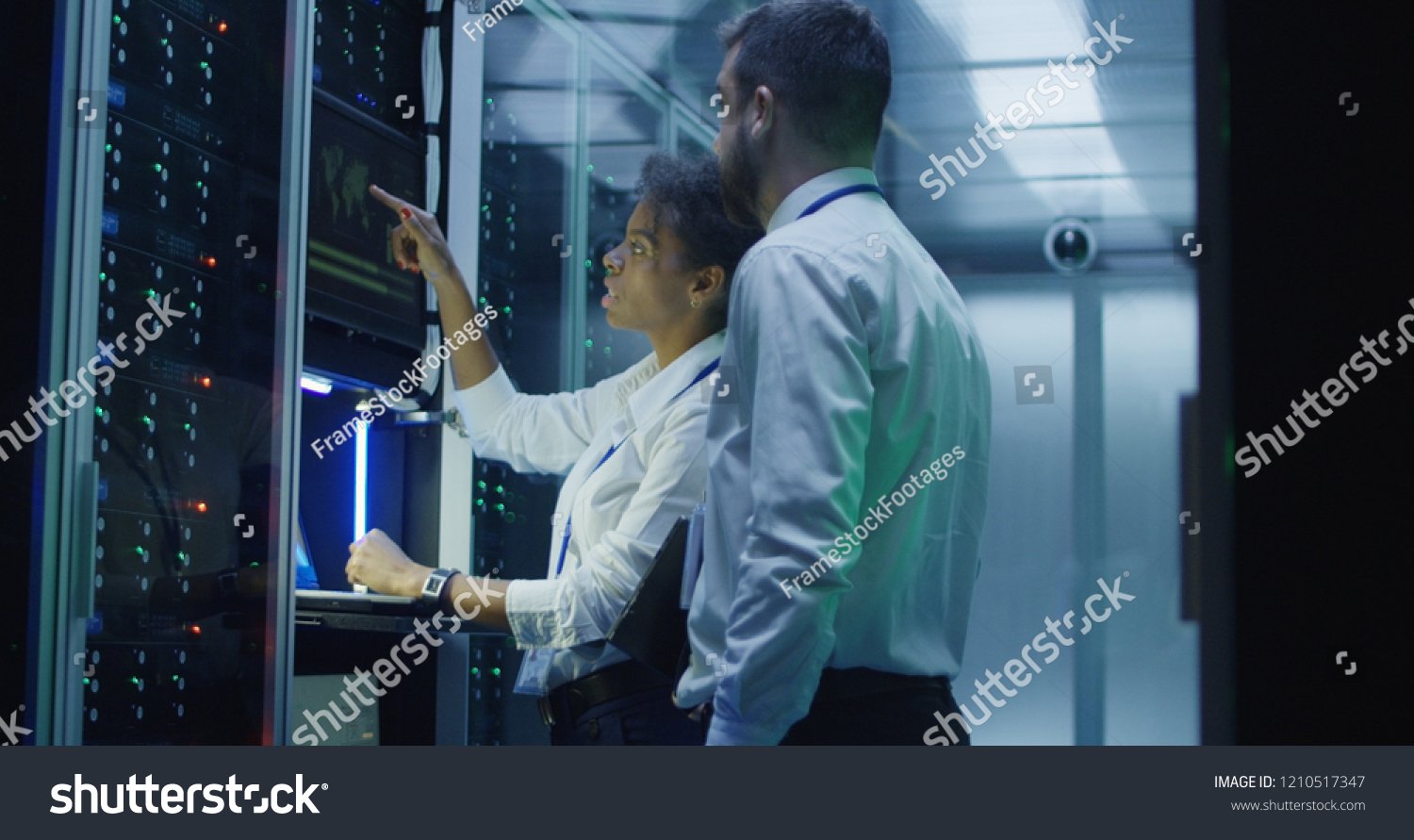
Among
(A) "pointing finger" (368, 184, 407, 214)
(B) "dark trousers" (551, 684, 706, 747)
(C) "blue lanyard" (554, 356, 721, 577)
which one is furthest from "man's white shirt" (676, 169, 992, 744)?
(A) "pointing finger" (368, 184, 407, 214)

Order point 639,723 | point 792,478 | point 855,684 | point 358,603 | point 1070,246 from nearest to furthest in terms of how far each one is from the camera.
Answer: point 792,478 < point 855,684 < point 639,723 < point 358,603 < point 1070,246

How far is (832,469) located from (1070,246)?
5.82ft

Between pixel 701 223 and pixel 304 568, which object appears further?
pixel 304 568

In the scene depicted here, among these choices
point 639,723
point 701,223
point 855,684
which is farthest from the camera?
point 701,223

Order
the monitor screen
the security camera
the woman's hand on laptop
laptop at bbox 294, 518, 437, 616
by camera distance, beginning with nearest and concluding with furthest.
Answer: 1. the woman's hand on laptop
2. laptop at bbox 294, 518, 437, 616
3. the monitor screen
4. the security camera

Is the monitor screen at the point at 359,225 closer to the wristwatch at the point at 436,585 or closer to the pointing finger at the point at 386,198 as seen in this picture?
the pointing finger at the point at 386,198

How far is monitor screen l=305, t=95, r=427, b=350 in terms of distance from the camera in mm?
3184

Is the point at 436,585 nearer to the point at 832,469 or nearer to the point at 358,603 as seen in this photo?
the point at 358,603

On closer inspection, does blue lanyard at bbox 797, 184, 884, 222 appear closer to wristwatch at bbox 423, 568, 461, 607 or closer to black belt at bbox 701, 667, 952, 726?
black belt at bbox 701, 667, 952, 726

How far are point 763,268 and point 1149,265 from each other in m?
1.66

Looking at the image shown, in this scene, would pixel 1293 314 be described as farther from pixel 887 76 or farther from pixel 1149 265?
pixel 887 76

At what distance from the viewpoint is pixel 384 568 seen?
9.11 feet

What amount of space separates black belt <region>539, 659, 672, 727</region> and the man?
0.47 meters

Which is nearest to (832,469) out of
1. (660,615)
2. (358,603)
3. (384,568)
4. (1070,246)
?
(660,615)
